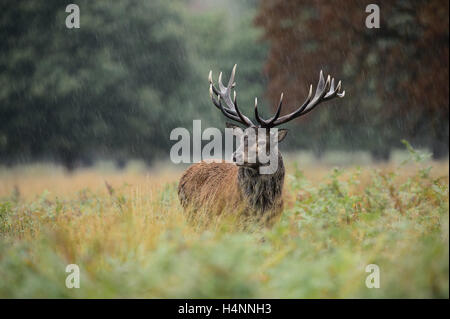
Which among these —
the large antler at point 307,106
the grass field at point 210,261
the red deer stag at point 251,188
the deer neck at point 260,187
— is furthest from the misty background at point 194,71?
the grass field at point 210,261

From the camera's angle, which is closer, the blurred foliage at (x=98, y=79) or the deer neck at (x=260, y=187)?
the deer neck at (x=260, y=187)

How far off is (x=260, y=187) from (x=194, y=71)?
14161 millimetres

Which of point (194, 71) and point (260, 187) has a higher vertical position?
point (194, 71)

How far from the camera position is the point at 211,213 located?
5086 mm

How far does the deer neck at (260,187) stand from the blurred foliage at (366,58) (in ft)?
24.1

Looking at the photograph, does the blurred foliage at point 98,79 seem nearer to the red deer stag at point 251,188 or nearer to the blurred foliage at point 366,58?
the blurred foliage at point 366,58

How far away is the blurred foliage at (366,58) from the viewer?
34.8ft

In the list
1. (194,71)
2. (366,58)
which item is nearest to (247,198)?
(366,58)

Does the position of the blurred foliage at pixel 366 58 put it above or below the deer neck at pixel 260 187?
above

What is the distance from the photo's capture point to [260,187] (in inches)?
197

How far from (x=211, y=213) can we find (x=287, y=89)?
8430 mm

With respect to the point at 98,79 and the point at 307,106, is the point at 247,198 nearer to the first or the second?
the point at 307,106
